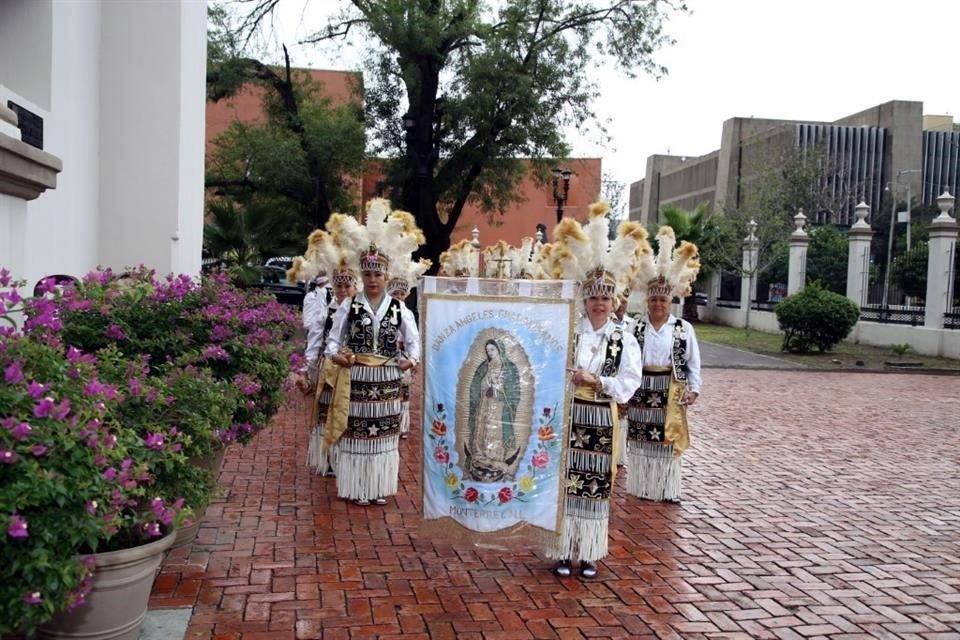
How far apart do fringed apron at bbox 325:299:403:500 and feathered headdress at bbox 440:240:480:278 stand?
602 cm

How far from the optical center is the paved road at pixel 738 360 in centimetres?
1817

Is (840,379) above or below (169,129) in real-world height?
below

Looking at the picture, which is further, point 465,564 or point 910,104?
point 910,104

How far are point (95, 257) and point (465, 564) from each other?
20.8 ft

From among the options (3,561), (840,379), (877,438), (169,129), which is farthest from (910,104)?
(3,561)

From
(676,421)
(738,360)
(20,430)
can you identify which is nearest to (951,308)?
(738,360)

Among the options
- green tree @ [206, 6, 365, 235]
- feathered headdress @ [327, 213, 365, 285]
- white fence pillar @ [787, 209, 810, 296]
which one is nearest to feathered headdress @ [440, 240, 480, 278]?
feathered headdress @ [327, 213, 365, 285]

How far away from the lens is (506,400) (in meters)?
4.87

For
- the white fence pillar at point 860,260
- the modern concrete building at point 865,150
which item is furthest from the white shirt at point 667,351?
the modern concrete building at point 865,150

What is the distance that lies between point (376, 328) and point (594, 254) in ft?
6.89

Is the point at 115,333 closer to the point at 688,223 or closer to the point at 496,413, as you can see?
A: the point at 496,413

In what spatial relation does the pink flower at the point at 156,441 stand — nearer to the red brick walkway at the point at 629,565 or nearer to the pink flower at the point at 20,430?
the pink flower at the point at 20,430

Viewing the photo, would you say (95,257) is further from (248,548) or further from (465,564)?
(465,564)

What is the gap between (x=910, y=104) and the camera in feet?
194
